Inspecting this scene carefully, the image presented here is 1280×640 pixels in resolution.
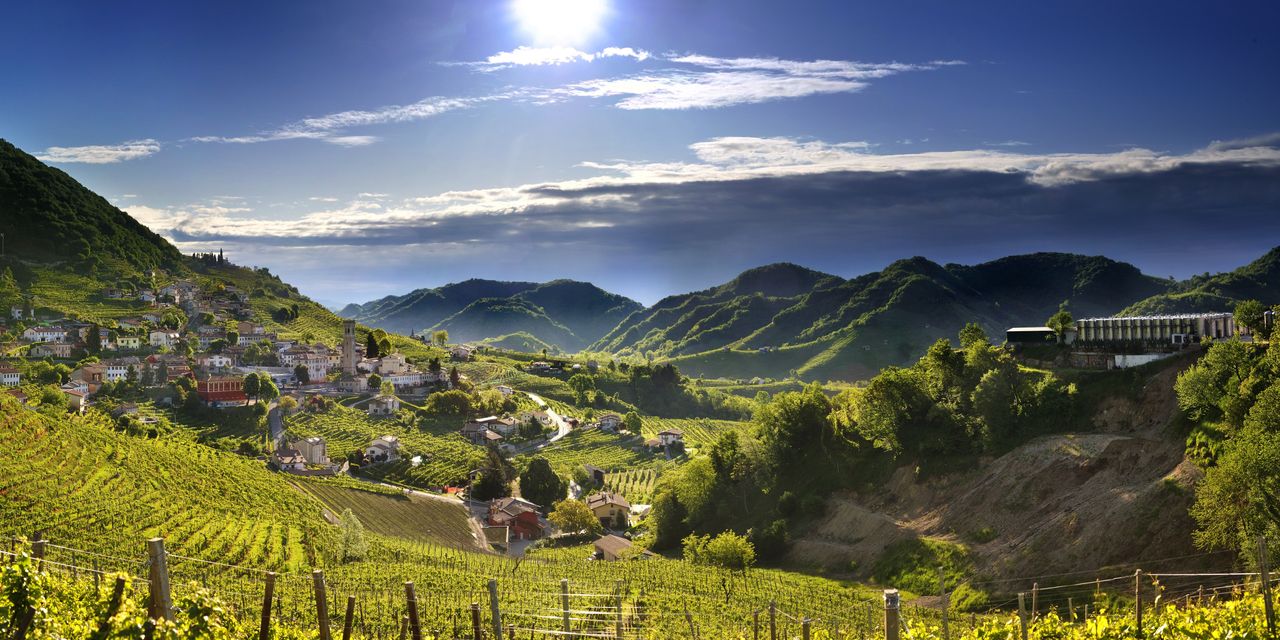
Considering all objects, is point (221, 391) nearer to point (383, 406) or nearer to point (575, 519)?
point (383, 406)

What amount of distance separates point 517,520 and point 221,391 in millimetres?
40665

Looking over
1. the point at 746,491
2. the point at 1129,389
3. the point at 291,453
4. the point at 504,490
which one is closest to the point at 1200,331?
the point at 1129,389

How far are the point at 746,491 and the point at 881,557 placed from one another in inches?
551

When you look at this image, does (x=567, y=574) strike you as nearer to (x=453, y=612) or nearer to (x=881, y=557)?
(x=453, y=612)

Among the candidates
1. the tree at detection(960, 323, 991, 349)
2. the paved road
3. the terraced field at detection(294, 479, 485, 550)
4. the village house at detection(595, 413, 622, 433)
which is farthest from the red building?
the tree at detection(960, 323, 991, 349)

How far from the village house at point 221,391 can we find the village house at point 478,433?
73.6ft

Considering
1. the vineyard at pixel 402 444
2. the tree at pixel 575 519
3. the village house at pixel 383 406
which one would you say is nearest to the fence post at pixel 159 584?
the tree at pixel 575 519

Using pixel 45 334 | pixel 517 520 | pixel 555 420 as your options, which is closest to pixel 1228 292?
pixel 555 420

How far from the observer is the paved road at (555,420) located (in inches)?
3570

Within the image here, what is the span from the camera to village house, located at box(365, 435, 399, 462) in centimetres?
7306

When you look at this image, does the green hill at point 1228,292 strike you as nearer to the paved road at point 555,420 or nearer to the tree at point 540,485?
the paved road at point 555,420

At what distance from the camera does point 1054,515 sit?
33.3 metres

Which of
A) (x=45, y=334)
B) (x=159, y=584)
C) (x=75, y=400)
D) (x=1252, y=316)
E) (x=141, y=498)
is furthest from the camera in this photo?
(x=45, y=334)

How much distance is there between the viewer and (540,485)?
67000 millimetres
